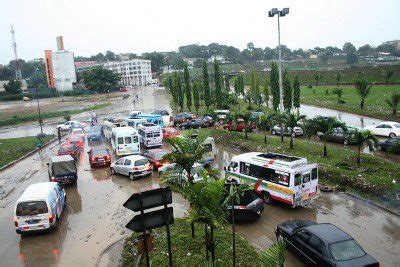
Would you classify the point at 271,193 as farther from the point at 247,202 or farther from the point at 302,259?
the point at 302,259

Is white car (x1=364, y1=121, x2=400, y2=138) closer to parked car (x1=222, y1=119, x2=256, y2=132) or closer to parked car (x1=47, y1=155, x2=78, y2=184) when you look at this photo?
parked car (x1=222, y1=119, x2=256, y2=132)

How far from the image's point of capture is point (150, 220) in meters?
7.04

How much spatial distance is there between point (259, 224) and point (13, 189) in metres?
15.6

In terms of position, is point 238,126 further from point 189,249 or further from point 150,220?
point 150,220

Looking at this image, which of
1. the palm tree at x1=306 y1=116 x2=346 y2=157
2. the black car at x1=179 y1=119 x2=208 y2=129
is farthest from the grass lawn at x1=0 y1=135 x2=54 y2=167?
the palm tree at x1=306 y1=116 x2=346 y2=157

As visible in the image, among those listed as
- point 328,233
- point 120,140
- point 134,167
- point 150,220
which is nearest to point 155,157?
point 134,167

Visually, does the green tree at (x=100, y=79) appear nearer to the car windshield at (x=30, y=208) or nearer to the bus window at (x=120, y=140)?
the bus window at (x=120, y=140)

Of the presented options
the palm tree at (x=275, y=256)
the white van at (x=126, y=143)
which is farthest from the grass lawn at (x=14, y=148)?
the palm tree at (x=275, y=256)

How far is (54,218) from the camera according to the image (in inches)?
543

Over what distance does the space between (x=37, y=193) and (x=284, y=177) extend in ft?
33.7

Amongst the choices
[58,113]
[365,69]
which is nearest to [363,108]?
[365,69]

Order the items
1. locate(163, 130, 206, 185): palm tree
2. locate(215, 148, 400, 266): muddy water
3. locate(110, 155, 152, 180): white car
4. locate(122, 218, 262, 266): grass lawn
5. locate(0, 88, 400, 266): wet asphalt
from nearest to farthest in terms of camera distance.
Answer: locate(122, 218, 262, 266): grass lawn → locate(215, 148, 400, 266): muddy water → locate(0, 88, 400, 266): wet asphalt → locate(163, 130, 206, 185): palm tree → locate(110, 155, 152, 180): white car

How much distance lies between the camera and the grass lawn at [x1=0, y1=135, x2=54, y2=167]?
28.9 metres

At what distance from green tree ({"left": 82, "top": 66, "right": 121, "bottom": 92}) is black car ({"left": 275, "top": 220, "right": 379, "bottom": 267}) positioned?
10289 cm
